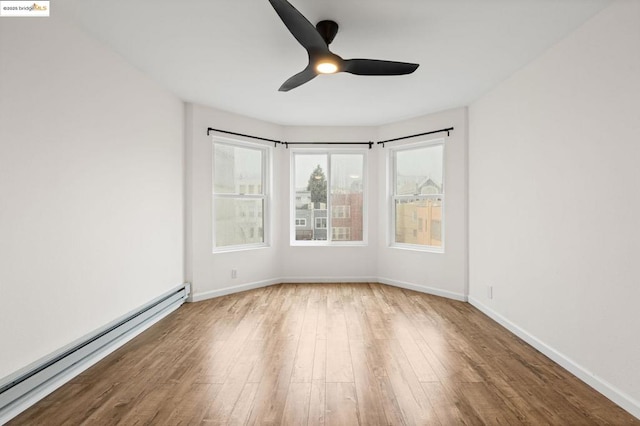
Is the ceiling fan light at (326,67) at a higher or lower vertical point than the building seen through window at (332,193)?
higher

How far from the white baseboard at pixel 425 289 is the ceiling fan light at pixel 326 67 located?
325 cm

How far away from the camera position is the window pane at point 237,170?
458 cm

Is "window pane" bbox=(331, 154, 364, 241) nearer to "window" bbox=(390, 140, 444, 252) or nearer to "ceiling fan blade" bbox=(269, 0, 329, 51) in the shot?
"window" bbox=(390, 140, 444, 252)

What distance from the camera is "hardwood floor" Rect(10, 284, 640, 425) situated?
1943mm

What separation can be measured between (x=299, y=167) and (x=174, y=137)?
2.00 metres

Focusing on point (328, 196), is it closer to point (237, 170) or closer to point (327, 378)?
point (237, 170)

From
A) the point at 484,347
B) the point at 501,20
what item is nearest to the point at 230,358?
the point at 484,347

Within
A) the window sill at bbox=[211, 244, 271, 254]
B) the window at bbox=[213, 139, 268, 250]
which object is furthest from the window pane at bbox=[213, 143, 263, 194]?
the window sill at bbox=[211, 244, 271, 254]

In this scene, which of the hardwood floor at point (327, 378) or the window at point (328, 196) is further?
the window at point (328, 196)

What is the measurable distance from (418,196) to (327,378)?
3181 mm

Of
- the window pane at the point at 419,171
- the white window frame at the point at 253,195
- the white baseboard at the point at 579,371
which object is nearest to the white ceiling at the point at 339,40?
the white window frame at the point at 253,195

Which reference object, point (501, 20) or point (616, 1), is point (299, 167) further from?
point (616, 1)

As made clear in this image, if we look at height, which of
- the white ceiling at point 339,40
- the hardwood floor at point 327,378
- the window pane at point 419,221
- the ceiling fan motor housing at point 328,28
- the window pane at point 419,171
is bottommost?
the hardwood floor at point 327,378

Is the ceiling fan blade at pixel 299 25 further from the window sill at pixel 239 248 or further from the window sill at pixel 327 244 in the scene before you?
the window sill at pixel 327 244
